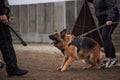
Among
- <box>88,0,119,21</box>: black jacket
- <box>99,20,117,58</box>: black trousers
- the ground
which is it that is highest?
<box>88,0,119,21</box>: black jacket

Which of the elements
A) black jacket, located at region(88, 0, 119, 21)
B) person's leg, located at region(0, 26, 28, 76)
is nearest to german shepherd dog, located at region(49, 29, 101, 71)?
black jacket, located at region(88, 0, 119, 21)

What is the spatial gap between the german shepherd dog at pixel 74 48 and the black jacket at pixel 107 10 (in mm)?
649

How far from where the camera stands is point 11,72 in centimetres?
783

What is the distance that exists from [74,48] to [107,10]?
42.9 inches

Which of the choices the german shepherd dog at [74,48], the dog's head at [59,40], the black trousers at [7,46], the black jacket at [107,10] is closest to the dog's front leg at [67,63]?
the german shepherd dog at [74,48]

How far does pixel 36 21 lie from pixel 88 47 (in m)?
8.37

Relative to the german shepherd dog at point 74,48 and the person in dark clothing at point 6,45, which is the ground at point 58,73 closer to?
the person in dark clothing at point 6,45

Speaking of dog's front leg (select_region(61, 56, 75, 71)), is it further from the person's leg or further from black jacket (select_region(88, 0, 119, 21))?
the person's leg

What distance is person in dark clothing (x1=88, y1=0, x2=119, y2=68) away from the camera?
29.4 ft

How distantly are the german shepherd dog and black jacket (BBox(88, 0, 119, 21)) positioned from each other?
65 centimetres

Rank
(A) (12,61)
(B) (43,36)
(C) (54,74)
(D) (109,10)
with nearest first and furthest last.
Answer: (A) (12,61) < (C) (54,74) < (D) (109,10) < (B) (43,36)

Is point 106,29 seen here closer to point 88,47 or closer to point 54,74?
point 88,47

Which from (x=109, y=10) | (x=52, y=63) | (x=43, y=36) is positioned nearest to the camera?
(x=109, y=10)

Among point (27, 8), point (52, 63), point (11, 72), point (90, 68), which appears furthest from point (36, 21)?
point (11, 72)
